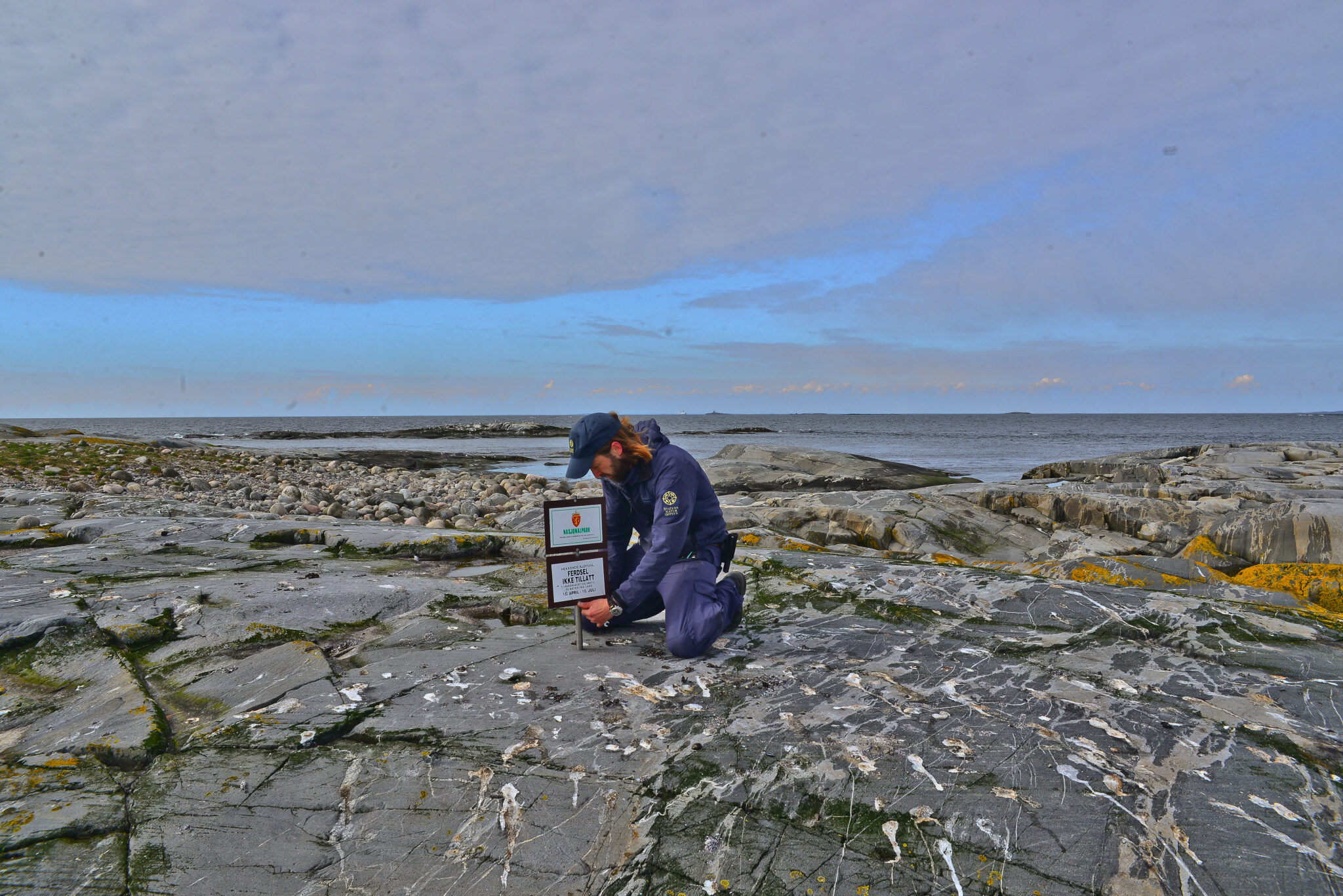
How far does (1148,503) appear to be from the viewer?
393 inches

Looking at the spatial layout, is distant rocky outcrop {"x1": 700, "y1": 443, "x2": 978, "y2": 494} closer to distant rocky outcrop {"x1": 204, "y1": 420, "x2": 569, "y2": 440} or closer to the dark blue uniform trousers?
the dark blue uniform trousers

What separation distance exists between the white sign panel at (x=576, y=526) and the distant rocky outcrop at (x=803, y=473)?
1316 cm

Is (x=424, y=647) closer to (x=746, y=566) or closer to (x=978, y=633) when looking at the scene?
(x=746, y=566)

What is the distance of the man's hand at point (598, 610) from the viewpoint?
13.6 ft

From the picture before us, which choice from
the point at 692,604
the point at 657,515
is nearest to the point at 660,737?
the point at 692,604

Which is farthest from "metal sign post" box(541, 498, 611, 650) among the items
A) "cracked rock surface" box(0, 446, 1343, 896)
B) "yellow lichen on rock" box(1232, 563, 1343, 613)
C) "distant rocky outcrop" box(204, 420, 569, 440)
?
"distant rocky outcrop" box(204, 420, 569, 440)

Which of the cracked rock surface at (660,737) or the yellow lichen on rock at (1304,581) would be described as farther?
the yellow lichen on rock at (1304,581)

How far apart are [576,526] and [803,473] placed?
16.2m

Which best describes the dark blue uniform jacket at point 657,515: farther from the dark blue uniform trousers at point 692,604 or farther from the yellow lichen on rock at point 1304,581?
the yellow lichen on rock at point 1304,581

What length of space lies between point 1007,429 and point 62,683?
87.7m

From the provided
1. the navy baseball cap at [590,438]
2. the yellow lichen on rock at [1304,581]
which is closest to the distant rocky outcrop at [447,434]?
the yellow lichen on rock at [1304,581]

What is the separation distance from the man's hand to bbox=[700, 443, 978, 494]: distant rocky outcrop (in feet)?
42.9

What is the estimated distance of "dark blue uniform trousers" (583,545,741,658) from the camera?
13.1 feet

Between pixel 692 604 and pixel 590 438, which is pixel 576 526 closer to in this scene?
pixel 590 438
